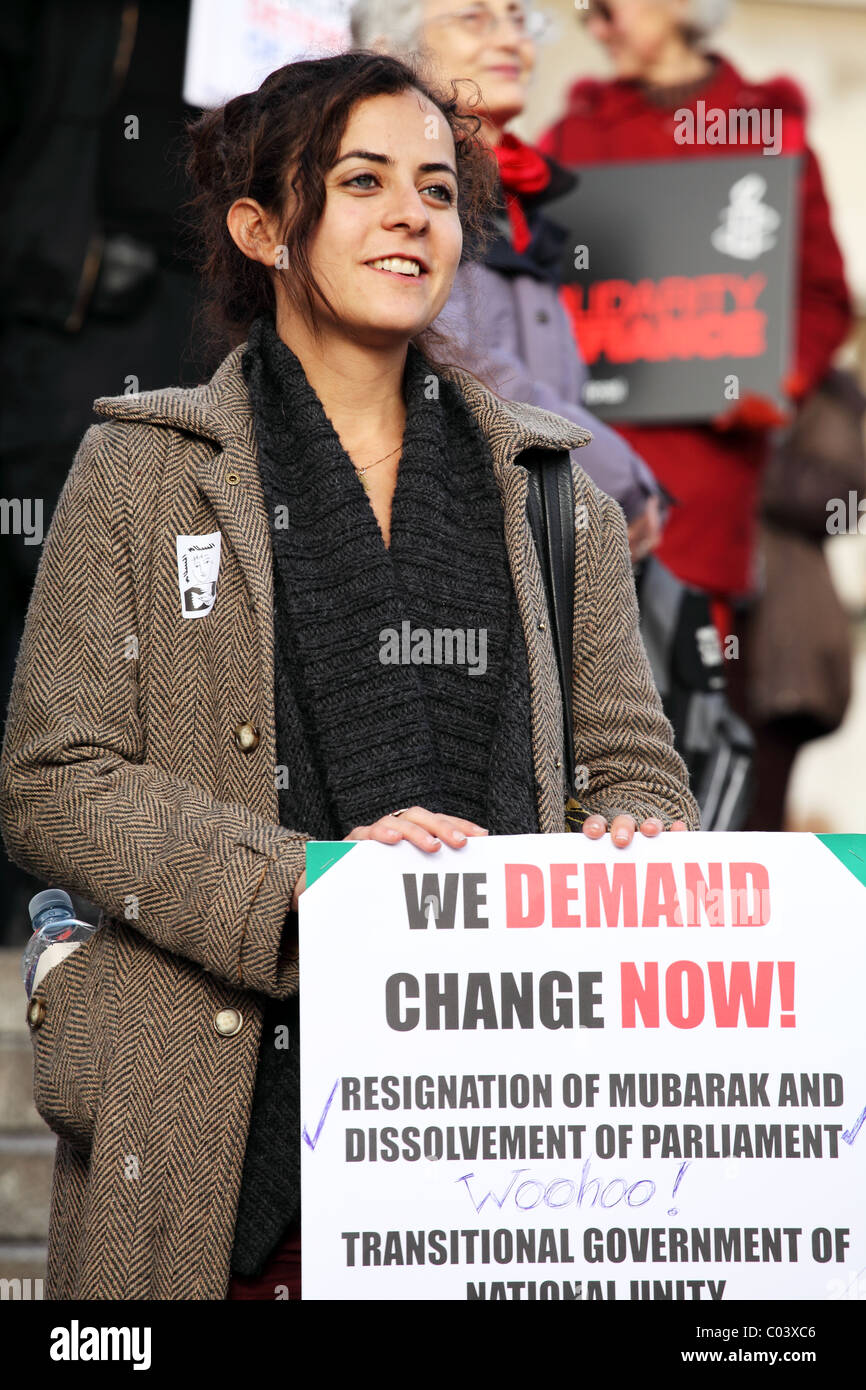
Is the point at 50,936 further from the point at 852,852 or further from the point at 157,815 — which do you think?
the point at 852,852

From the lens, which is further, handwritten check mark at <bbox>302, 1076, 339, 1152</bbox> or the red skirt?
the red skirt

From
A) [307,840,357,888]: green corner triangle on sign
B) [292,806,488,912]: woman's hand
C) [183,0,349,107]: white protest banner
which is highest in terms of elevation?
[183,0,349,107]: white protest banner

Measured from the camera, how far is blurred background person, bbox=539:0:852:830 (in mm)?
5988

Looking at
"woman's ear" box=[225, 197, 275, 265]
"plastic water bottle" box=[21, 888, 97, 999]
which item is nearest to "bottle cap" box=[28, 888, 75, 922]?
"plastic water bottle" box=[21, 888, 97, 999]

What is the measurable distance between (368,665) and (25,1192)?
2.58 meters

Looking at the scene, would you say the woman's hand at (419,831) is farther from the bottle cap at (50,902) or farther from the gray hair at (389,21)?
the gray hair at (389,21)

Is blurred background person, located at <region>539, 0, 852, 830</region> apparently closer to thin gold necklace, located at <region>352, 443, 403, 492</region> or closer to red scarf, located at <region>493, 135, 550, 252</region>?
red scarf, located at <region>493, 135, 550, 252</region>

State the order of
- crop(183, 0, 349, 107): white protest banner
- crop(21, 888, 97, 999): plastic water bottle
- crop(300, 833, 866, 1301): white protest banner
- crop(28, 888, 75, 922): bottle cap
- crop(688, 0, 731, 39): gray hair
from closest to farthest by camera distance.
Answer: crop(300, 833, 866, 1301): white protest banner
crop(21, 888, 97, 999): plastic water bottle
crop(28, 888, 75, 922): bottle cap
crop(183, 0, 349, 107): white protest banner
crop(688, 0, 731, 39): gray hair

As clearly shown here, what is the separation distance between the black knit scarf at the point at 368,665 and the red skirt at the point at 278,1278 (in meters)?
0.03

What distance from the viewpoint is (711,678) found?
4.54 meters

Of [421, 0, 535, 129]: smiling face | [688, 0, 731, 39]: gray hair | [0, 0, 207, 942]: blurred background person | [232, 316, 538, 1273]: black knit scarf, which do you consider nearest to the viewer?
[232, 316, 538, 1273]: black knit scarf

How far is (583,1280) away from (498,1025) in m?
0.33
